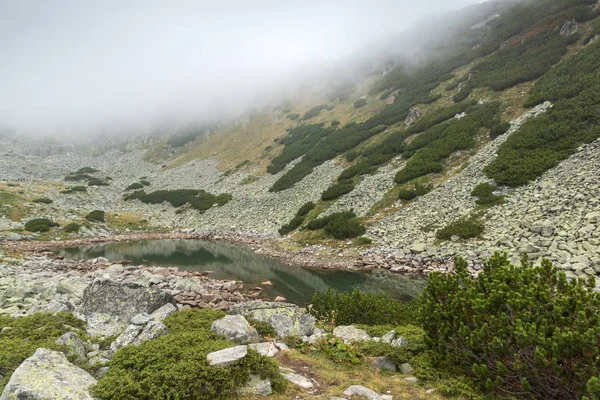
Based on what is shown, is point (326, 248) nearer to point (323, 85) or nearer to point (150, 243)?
point (150, 243)

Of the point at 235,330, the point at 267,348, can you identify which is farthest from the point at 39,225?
the point at 267,348

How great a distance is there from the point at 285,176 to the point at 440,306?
4683cm

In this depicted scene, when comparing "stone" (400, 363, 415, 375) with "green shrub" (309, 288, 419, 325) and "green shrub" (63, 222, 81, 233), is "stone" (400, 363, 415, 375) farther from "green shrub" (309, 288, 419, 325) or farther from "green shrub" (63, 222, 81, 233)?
"green shrub" (63, 222, 81, 233)

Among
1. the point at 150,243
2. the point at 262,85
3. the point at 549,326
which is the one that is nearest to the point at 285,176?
the point at 150,243

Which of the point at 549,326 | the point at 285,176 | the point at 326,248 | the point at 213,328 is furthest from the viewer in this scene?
the point at 285,176

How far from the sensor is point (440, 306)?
24.5 feet

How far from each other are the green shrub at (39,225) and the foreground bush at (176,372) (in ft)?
157

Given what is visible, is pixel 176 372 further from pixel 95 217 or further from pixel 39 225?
pixel 95 217

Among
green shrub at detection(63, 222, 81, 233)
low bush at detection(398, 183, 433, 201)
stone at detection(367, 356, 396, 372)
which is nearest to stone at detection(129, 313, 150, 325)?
stone at detection(367, 356, 396, 372)

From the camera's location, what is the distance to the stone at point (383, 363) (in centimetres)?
825

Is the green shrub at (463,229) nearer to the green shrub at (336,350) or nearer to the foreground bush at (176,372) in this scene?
the green shrub at (336,350)

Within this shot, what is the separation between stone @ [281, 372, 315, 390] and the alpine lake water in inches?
483

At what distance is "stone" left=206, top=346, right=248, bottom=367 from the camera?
632cm

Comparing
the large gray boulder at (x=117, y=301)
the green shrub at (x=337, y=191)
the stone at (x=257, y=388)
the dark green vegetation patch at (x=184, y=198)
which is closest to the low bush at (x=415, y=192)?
the green shrub at (x=337, y=191)
